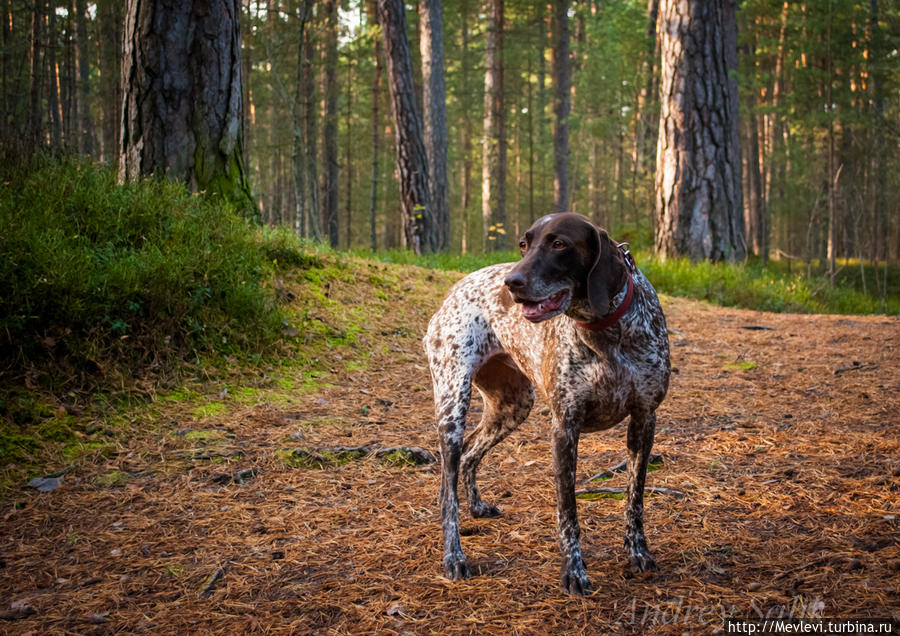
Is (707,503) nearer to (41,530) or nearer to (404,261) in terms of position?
(41,530)

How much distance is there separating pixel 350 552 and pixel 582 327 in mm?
1754

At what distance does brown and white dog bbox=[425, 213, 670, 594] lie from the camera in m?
2.86

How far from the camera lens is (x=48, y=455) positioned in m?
4.41

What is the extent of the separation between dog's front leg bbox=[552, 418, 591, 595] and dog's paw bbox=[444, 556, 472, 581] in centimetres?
49

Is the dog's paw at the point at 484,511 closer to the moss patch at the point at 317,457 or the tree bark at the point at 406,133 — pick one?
the moss patch at the point at 317,457

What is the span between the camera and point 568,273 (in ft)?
9.46

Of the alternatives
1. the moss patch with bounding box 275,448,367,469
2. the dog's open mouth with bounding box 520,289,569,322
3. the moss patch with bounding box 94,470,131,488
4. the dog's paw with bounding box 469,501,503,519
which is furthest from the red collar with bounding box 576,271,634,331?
the moss patch with bounding box 94,470,131,488

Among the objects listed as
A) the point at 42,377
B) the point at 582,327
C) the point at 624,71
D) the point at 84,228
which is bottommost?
the point at 42,377

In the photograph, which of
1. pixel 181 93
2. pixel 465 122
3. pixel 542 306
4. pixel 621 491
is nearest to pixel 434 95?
pixel 181 93

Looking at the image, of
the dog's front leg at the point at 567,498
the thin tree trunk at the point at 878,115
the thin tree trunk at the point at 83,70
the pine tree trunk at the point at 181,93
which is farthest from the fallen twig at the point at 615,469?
the thin tree trunk at the point at 83,70

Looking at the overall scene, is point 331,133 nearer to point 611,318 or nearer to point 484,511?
point 484,511

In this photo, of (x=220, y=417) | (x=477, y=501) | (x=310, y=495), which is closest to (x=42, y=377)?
(x=220, y=417)

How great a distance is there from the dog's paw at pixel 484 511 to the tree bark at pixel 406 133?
33.3 feet

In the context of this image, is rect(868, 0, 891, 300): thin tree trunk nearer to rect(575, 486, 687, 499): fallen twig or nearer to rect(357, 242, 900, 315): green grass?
rect(357, 242, 900, 315): green grass
